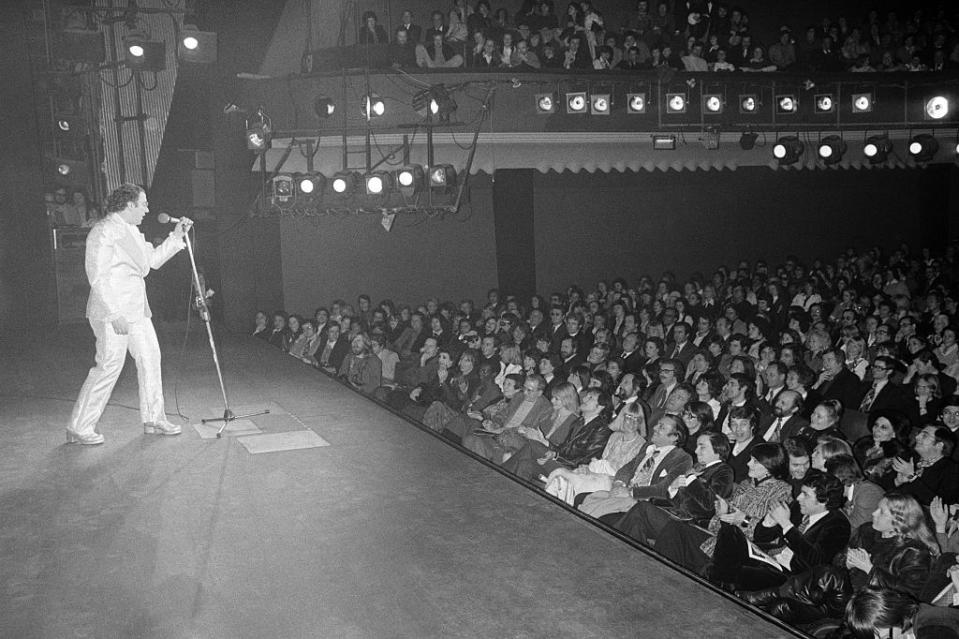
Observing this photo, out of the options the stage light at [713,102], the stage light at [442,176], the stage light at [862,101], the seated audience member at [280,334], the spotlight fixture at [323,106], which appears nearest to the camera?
the stage light at [442,176]

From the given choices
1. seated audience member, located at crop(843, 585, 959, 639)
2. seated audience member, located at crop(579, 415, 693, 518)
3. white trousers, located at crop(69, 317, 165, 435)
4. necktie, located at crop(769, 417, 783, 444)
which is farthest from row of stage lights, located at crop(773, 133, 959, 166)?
seated audience member, located at crop(843, 585, 959, 639)

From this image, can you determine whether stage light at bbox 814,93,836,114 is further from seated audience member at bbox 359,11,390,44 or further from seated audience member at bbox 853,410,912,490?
seated audience member at bbox 853,410,912,490

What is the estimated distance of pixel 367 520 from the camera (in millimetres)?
3215

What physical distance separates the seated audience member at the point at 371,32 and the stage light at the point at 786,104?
5062 millimetres

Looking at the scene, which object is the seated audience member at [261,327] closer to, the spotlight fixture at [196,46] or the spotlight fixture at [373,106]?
the spotlight fixture at [373,106]

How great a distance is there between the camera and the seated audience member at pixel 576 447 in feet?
16.5

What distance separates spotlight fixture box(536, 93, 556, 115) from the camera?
10367mm

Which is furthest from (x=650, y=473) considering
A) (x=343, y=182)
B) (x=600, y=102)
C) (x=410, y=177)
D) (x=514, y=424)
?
(x=600, y=102)

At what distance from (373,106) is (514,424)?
16.4ft

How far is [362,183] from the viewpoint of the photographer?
363 inches

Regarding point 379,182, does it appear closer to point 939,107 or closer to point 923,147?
point 923,147

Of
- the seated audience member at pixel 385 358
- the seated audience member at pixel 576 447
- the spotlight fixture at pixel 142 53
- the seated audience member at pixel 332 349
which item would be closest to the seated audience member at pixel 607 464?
the seated audience member at pixel 576 447

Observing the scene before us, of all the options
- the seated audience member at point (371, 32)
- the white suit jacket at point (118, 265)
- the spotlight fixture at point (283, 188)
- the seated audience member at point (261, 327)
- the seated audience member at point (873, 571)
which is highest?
the seated audience member at point (371, 32)

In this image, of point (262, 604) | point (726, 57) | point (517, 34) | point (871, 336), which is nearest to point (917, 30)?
point (726, 57)
